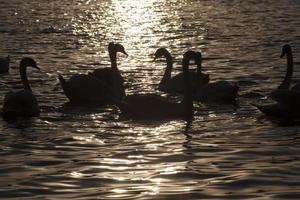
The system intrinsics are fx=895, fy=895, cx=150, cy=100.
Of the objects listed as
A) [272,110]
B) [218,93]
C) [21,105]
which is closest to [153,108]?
[272,110]

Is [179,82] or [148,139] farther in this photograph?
[179,82]

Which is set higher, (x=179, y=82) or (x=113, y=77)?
(x=113, y=77)

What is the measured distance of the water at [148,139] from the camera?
12133 millimetres

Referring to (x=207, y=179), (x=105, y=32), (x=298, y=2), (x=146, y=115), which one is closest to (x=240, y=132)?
(x=146, y=115)

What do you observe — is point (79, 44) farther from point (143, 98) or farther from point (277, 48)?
point (143, 98)

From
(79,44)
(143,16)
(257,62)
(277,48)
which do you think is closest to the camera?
(257,62)

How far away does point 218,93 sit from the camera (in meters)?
20.4

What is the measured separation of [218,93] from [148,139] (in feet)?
16.5

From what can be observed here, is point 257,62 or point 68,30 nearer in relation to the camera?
point 257,62

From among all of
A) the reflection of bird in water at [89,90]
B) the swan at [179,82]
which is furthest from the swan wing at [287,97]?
the swan at [179,82]

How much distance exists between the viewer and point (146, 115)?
1827 centimetres

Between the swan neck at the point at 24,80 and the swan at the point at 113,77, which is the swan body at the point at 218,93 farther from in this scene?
the swan neck at the point at 24,80

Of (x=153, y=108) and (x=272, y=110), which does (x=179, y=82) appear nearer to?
(x=153, y=108)

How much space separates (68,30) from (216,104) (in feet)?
70.4
